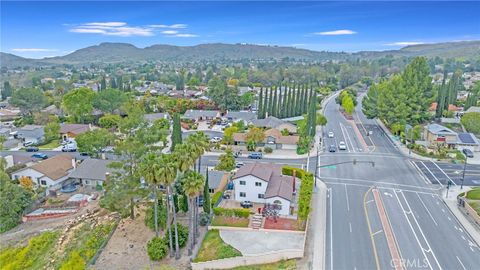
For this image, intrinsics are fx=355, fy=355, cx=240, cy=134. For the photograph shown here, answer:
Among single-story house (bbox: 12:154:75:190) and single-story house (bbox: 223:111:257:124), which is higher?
single-story house (bbox: 223:111:257:124)

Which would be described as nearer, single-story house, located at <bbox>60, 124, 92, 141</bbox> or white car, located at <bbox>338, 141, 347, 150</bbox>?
white car, located at <bbox>338, 141, 347, 150</bbox>

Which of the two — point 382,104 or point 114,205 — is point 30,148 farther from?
point 382,104

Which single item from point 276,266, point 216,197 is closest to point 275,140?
point 216,197

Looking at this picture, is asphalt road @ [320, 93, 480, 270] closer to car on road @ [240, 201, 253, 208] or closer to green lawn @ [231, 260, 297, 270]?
green lawn @ [231, 260, 297, 270]

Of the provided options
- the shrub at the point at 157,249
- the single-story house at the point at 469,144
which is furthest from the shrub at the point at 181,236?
the single-story house at the point at 469,144

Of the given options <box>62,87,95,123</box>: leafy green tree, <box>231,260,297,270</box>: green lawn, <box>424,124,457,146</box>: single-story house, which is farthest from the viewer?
<box>62,87,95,123</box>: leafy green tree

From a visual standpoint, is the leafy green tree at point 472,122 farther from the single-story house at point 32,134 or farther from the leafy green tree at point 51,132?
the single-story house at point 32,134

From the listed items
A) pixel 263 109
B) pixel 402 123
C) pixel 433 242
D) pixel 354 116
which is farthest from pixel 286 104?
pixel 433 242

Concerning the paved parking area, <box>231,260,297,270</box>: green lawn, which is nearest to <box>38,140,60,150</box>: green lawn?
<box>231,260,297,270</box>: green lawn
